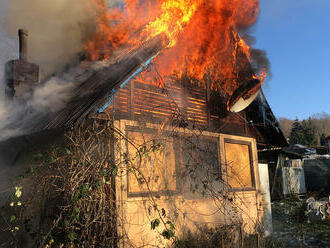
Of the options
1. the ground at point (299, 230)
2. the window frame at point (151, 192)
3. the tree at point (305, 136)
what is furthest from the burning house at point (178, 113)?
the tree at point (305, 136)

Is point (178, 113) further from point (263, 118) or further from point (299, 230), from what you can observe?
point (299, 230)

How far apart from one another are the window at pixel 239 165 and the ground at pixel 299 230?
2.04m

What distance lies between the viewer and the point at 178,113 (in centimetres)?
812

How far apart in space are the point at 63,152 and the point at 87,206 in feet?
4.38

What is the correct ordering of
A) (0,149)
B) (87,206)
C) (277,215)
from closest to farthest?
(87,206) < (0,149) < (277,215)

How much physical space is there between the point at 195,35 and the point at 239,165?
4174 mm

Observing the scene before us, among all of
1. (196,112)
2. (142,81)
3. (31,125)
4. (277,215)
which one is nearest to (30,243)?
(31,125)

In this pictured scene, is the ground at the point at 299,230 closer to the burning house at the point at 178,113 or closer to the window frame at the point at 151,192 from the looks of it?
the burning house at the point at 178,113

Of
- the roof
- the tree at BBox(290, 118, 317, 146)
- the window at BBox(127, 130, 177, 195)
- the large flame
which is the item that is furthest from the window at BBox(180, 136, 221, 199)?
the tree at BBox(290, 118, 317, 146)

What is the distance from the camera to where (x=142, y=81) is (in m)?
7.81

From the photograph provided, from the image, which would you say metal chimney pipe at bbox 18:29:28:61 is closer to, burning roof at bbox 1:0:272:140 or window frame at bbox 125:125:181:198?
burning roof at bbox 1:0:272:140

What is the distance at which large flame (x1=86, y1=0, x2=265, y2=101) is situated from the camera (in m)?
8.58

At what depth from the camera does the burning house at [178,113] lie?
21.9 feet

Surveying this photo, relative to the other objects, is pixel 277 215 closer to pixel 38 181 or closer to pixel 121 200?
pixel 121 200
